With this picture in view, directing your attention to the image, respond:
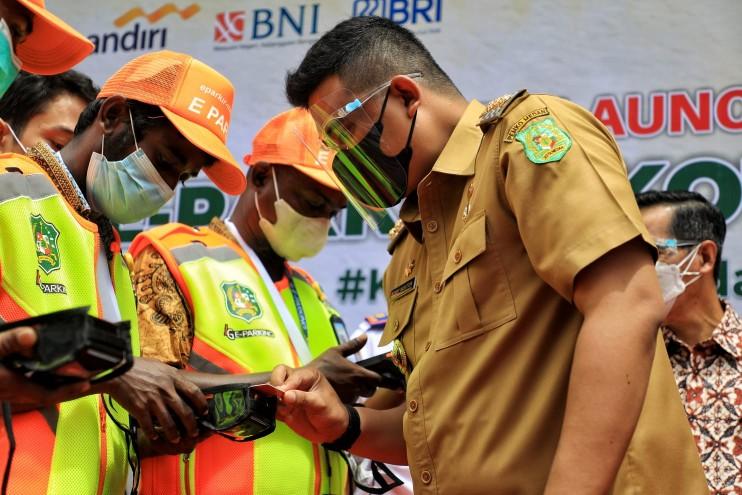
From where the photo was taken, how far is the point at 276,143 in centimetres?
378

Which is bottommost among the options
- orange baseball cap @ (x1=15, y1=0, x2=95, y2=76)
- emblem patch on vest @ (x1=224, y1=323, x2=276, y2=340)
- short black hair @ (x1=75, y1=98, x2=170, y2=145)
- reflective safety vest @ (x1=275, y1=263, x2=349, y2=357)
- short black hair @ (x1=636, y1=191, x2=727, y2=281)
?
reflective safety vest @ (x1=275, y1=263, x2=349, y2=357)

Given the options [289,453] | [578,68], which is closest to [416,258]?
[289,453]

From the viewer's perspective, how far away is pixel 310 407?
246cm

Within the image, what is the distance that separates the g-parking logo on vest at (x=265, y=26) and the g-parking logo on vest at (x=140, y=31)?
7.9 inches

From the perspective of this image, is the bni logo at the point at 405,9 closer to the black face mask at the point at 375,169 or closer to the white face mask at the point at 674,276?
the white face mask at the point at 674,276

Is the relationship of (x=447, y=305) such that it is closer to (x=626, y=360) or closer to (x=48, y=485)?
(x=626, y=360)

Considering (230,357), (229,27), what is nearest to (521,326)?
(230,357)

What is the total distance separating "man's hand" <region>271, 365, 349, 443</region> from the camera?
245 centimetres

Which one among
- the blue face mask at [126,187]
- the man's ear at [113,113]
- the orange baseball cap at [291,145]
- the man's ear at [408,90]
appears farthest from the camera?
the orange baseball cap at [291,145]

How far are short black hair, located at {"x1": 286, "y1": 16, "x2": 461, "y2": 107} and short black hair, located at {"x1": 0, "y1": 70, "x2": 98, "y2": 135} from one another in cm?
152

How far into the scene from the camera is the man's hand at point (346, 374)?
294 cm

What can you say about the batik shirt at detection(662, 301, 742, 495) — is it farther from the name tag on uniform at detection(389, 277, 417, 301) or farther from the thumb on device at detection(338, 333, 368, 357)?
the name tag on uniform at detection(389, 277, 417, 301)

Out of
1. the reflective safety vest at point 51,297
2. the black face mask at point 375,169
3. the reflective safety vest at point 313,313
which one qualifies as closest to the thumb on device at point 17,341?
the reflective safety vest at point 51,297

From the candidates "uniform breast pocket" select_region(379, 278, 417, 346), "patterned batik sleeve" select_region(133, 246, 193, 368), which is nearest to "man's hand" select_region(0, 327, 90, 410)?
"uniform breast pocket" select_region(379, 278, 417, 346)
